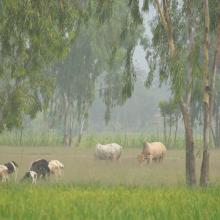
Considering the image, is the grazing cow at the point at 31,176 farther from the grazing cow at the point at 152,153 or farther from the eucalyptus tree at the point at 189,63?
the grazing cow at the point at 152,153

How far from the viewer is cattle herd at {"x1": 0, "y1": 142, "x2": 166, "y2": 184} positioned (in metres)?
23.1

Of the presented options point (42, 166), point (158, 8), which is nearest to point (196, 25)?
point (158, 8)

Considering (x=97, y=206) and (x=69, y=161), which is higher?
(x=97, y=206)

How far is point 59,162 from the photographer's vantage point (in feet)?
86.2

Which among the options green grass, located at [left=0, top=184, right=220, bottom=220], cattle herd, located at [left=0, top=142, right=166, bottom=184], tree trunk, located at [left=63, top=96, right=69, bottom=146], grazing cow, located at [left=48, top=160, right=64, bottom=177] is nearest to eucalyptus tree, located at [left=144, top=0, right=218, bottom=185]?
green grass, located at [left=0, top=184, right=220, bottom=220]

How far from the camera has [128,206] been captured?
1026cm

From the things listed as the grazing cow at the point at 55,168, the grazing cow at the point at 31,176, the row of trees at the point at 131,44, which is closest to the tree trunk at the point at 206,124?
the row of trees at the point at 131,44

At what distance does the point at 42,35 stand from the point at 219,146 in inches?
1586

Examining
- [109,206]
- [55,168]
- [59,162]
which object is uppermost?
[109,206]

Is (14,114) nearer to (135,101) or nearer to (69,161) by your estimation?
Result: (69,161)

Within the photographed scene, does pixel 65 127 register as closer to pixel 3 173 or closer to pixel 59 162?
pixel 59 162

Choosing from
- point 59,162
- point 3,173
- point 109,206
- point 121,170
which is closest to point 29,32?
point 3,173

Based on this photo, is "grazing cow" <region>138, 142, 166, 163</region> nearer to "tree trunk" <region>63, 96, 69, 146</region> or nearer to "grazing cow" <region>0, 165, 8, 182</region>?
"grazing cow" <region>0, 165, 8, 182</region>

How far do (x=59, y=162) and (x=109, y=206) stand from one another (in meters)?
16.1
